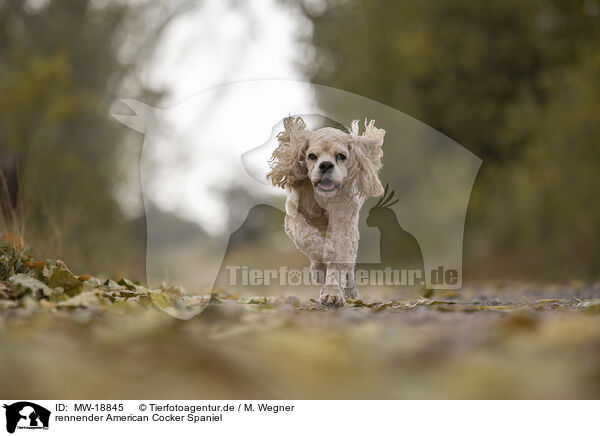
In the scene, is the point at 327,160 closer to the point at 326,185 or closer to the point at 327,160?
the point at 327,160

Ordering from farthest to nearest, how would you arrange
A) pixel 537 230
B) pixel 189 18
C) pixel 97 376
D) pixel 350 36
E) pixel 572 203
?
pixel 350 36 < pixel 189 18 < pixel 537 230 < pixel 572 203 < pixel 97 376

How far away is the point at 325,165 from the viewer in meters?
4.56

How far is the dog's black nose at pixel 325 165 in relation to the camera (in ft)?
14.9

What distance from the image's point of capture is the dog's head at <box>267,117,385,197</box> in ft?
15.1

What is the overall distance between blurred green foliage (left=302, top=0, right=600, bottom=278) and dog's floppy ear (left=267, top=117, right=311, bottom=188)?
674cm

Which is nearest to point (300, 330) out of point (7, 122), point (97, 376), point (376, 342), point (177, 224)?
point (376, 342)

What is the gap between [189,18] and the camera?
1364cm

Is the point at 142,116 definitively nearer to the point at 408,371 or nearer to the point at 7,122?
the point at 408,371

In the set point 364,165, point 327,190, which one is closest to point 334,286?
point 327,190

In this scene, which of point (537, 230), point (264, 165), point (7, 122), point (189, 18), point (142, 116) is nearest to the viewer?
point (142, 116)

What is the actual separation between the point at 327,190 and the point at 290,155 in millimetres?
547

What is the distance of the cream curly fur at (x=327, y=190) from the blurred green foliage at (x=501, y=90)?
6355 millimetres

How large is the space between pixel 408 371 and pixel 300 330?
0.82 m
